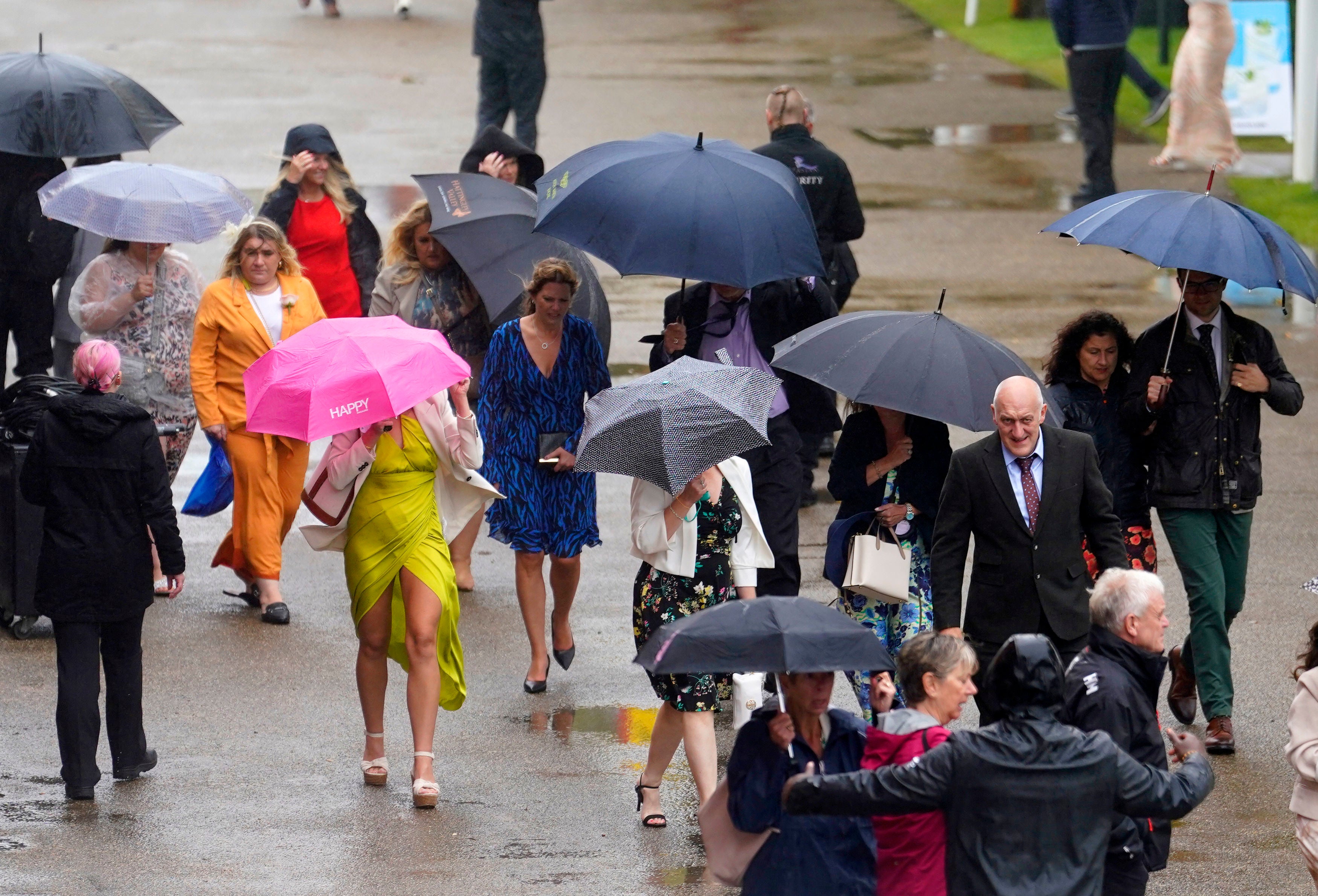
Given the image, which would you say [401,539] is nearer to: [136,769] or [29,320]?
[136,769]

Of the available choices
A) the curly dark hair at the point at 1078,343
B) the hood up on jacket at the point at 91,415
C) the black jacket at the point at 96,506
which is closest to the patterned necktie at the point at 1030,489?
the curly dark hair at the point at 1078,343

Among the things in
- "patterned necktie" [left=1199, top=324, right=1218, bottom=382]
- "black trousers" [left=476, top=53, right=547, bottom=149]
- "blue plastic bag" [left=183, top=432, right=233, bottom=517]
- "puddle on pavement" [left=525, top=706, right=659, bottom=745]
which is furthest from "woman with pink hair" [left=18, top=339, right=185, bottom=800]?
"black trousers" [left=476, top=53, right=547, bottom=149]

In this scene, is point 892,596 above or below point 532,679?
above

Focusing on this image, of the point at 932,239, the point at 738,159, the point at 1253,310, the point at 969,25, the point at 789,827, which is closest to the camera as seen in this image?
the point at 789,827

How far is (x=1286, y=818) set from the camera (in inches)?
278

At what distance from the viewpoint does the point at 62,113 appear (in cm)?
968

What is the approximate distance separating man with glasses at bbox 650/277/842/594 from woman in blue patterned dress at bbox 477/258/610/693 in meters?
0.38

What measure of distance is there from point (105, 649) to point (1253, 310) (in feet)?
33.6

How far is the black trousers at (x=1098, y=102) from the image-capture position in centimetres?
1592

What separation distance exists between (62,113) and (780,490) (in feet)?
14.8

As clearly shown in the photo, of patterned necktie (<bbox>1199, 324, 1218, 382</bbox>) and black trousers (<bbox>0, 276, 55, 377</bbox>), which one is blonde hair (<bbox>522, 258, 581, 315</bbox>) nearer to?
patterned necktie (<bbox>1199, 324, 1218, 382</bbox>)

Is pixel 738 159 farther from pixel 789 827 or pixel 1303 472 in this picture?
pixel 1303 472

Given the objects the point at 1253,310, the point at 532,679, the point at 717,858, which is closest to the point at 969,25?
→ the point at 1253,310

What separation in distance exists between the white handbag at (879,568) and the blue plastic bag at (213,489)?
3814 mm
